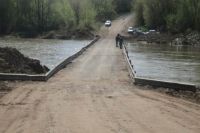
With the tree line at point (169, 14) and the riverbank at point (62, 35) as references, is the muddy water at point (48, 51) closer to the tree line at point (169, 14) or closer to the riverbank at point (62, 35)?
the riverbank at point (62, 35)

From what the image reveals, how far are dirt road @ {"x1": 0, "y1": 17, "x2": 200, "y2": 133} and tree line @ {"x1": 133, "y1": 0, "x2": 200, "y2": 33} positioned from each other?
231 feet

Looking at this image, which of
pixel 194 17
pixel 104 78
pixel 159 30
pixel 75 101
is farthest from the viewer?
pixel 159 30

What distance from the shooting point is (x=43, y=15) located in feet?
363

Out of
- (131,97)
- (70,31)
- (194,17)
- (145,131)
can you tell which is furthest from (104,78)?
(70,31)

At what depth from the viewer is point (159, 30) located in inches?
3986

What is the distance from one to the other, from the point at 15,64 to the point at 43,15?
3345 inches

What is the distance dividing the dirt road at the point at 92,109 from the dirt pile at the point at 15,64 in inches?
111

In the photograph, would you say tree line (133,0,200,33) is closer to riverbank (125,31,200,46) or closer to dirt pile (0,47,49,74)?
riverbank (125,31,200,46)

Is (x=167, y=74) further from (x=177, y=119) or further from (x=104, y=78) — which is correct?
(x=177, y=119)

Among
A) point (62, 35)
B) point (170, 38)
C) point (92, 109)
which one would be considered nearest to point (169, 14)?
point (170, 38)

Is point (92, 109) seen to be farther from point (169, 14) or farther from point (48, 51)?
point (169, 14)

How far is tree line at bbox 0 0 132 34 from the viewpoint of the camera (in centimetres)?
10762

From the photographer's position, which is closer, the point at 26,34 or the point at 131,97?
the point at 131,97

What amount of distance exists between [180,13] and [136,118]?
263 feet
